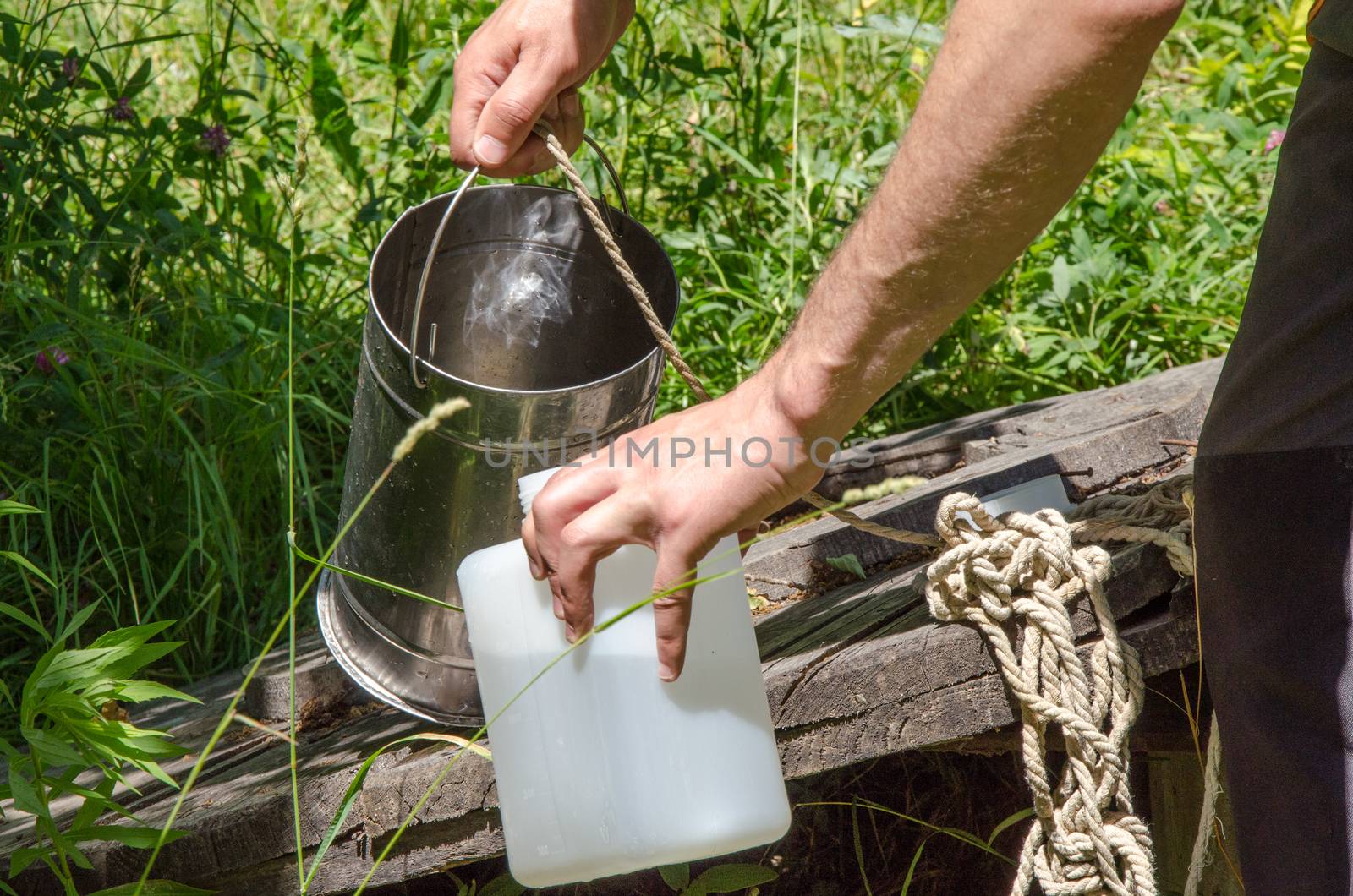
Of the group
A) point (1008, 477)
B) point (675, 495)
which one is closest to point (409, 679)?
point (675, 495)

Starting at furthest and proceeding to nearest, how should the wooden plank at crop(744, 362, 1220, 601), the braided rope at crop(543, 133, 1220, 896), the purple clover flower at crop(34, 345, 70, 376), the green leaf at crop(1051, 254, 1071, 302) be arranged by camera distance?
the green leaf at crop(1051, 254, 1071, 302) → the purple clover flower at crop(34, 345, 70, 376) → the wooden plank at crop(744, 362, 1220, 601) → the braided rope at crop(543, 133, 1220, 896)

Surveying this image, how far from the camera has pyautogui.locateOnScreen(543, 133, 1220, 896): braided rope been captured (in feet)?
4.60

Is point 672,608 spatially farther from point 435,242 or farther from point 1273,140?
point 1273,140

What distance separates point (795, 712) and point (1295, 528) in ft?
2.15

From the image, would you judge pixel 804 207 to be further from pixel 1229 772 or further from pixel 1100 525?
pixel 1229 772

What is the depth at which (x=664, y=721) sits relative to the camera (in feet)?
4.32

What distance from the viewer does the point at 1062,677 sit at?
1422 mm

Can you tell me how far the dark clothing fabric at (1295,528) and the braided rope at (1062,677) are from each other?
13 cm

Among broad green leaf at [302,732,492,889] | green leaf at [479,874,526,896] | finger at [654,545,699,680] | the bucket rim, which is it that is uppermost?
the bucket rim

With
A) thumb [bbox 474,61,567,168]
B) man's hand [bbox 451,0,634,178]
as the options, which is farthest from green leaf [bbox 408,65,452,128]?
thumb [bbox 474,61,567,168]

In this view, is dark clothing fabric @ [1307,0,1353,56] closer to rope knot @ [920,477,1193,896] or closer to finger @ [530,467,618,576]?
rope knot @ [920,477,1193,896]

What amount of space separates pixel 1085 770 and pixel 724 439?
0.65 metres

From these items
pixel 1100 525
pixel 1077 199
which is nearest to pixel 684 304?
pixel 1077 199

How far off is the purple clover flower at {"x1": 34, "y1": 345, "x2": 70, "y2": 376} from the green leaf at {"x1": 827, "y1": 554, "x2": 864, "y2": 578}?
1.93m
